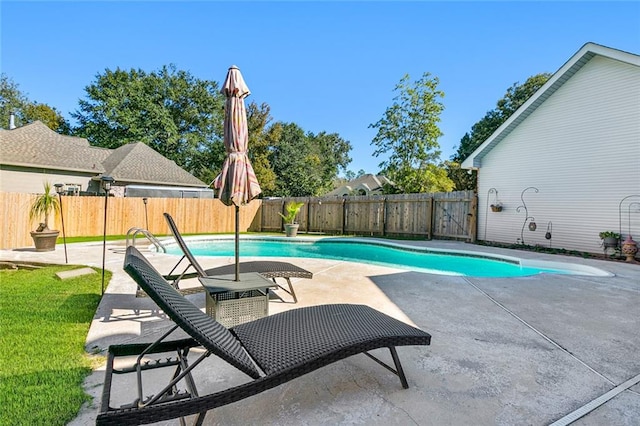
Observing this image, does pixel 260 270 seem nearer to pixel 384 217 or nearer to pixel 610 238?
pixel 610 238

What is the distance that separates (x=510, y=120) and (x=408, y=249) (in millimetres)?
5631

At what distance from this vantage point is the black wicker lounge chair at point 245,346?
1488 mm

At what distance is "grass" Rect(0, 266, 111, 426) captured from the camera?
1879 mm

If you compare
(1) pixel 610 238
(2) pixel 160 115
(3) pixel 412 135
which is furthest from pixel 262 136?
(1) pixel 610 238

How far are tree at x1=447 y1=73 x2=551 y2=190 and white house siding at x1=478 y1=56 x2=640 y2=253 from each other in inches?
450

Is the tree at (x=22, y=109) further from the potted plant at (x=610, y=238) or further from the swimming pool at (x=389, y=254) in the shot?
the potted plant at (x=610, y=238)

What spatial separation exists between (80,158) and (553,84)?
20.1 metres

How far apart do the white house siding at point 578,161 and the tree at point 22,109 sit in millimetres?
33554

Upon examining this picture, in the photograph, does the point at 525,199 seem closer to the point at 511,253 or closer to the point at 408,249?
the point at 511,253

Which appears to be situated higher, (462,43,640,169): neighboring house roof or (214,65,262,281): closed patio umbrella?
(462,43,640,169): neighboring house roof

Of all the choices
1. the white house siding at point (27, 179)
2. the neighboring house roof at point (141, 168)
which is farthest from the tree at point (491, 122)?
the white house siding at point (27, 179)

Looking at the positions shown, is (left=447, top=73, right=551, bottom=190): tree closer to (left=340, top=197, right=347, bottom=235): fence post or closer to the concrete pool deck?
(left=340, top=197, right=347, bottom=235): fence post

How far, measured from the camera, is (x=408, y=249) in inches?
411

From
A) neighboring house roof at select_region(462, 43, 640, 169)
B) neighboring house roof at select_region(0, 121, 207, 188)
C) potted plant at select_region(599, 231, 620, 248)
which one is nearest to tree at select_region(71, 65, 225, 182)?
neighboring house roof at select_region(0, 121, 207, 188)
